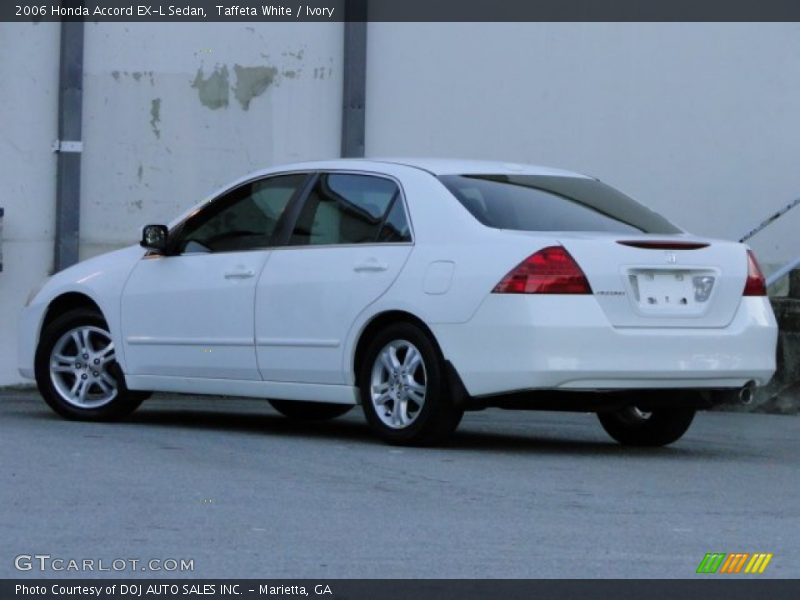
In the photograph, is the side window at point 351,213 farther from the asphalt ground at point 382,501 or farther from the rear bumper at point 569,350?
the asphalt ground at point 382,501

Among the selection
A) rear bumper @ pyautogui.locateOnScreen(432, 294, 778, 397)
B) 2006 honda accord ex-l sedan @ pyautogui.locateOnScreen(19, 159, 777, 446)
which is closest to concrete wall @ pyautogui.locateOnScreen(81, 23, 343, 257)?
2006 honda accord ex-l sedan @ pyautogui.locateOnScreen(19, 159, 777, 446)

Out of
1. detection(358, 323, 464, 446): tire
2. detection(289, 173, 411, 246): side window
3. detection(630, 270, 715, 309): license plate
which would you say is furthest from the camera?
detection(289, 173, 411, 246): side window

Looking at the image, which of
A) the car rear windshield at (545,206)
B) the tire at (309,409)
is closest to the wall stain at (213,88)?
the tire at (309,409)

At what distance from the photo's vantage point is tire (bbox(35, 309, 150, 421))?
11383 millimetres

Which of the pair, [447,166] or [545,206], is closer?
[545,206]

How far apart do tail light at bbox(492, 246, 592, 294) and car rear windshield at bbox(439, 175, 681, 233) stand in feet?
1.49

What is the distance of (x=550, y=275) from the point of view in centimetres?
930

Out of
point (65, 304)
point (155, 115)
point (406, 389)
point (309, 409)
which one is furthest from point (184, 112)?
point (406, 389)

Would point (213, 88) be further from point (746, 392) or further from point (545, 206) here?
point (746, 392)

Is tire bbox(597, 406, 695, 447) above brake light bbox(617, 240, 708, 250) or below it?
below

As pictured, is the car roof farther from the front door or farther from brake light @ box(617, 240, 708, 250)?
brake light @ box(617, 240, 708, 250)

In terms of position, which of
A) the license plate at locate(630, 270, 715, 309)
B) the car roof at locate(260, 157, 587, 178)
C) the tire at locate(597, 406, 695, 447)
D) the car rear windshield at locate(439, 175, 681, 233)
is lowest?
the tire at locate(597, 406, 695, 447)
